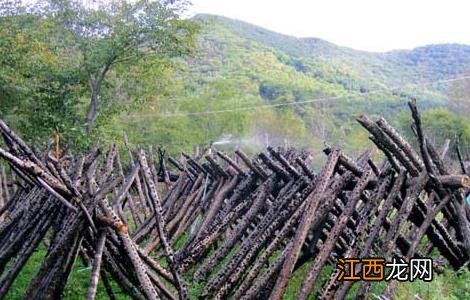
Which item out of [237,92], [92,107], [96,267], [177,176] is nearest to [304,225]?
[96,267]

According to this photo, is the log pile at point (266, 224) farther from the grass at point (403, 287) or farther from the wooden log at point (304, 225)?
the grass at point (403, 287)

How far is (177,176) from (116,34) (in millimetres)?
5614

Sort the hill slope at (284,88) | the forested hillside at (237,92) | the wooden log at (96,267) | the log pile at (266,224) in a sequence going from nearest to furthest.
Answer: the wooden log at (96,267)
the log pile at (266,224)
the forested hillside at (237,92)
the hill slope at (284,88)

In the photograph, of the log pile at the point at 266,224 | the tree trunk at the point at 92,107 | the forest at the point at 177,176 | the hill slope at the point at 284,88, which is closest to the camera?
the log pile at the point at 266,224

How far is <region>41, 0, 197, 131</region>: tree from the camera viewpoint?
14.5m

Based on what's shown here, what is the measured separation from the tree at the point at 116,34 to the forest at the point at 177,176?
4cm

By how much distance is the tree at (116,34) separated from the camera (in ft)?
47.6

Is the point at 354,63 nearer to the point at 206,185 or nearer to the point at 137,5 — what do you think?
the point at 137,5

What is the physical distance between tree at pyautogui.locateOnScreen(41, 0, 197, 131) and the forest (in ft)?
0.13

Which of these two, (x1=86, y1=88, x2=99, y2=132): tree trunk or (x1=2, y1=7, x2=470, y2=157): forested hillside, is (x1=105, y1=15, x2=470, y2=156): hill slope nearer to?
(x1=2, y1=7, x2=470, y2=157): forested hillside

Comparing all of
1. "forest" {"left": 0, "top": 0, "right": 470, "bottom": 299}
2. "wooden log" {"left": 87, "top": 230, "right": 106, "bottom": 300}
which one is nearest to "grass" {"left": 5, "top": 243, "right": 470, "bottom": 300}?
"forest" {"left": 0, "top": 0, "right": 470, "bottom": 299}

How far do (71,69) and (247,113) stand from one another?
539 inches

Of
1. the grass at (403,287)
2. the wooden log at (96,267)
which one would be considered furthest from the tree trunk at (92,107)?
the wooden log at (96,267)

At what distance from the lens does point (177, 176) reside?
10.4 meters
